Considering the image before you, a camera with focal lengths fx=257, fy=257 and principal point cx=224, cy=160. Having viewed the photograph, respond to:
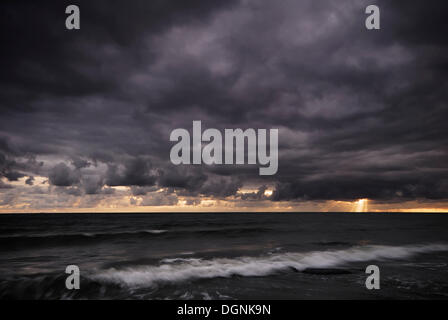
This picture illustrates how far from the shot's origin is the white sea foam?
39.8 feet

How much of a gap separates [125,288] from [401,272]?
13581mm

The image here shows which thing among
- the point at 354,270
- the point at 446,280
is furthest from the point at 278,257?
the point at 446,280

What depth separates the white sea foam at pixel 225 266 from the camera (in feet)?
39.8

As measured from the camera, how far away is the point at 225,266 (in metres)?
14.5

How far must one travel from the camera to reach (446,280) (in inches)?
461
